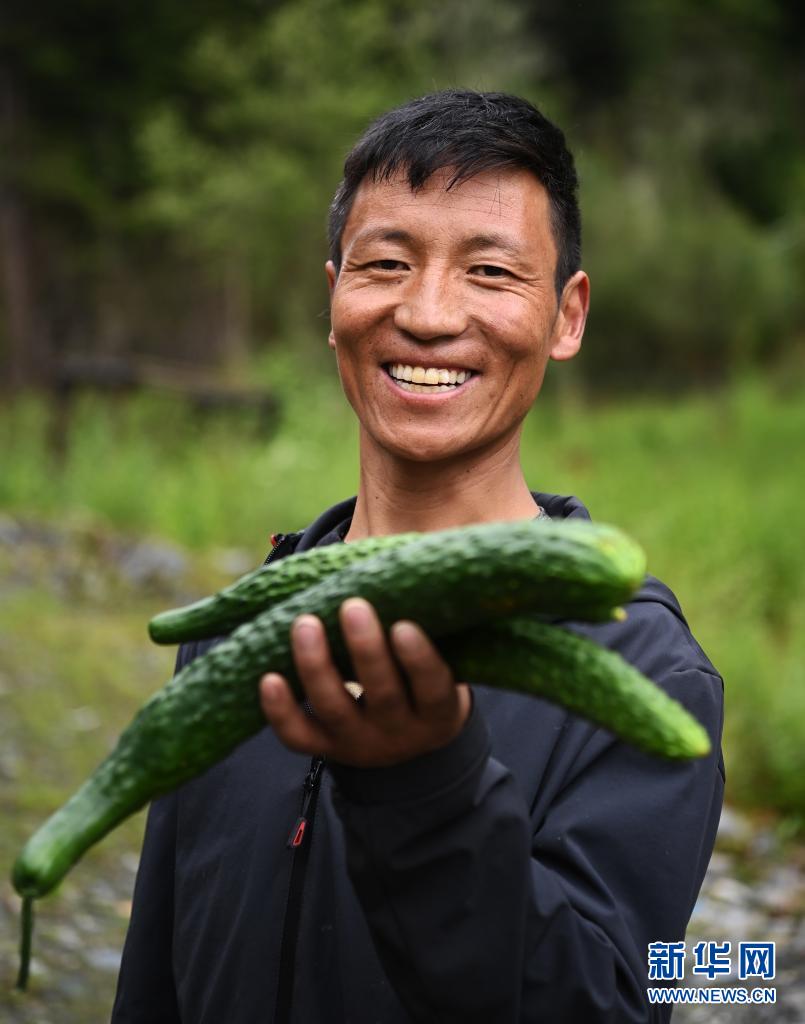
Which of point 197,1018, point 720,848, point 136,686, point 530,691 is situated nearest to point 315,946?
point 197,1018

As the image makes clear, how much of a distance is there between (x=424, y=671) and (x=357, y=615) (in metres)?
0.12

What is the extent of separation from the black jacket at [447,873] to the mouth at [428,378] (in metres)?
0.41

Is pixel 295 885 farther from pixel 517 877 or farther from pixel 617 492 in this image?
pixel 617 492

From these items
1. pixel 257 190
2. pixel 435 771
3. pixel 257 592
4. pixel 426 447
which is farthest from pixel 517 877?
pixel 257 190

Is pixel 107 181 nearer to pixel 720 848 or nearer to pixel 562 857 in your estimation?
pixel 720 848

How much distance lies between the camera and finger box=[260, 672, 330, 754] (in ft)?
5.63

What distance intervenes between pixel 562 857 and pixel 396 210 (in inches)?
54.2

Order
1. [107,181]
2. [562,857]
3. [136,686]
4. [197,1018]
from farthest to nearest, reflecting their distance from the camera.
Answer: [107,181]
[136,686]
[197,1018]
[562,857]

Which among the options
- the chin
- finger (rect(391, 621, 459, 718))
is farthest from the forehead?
finger (rect(391, 621, 459, 718))

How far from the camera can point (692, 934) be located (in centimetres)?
611

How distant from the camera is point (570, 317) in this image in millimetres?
2900

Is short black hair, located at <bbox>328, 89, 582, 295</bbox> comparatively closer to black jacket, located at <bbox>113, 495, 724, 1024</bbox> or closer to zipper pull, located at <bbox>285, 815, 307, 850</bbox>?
black jacket, located at <bbox>113, 495, 724, 1024</bbox>

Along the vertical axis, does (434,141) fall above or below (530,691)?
above

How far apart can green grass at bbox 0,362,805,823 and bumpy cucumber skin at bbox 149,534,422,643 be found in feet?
18.5
